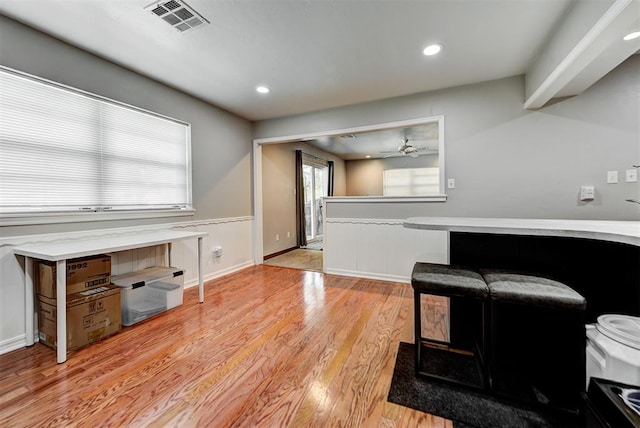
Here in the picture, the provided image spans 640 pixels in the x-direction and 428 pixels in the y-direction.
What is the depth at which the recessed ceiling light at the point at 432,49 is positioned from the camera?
2.40 meters

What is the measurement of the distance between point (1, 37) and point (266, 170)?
3.39 meters

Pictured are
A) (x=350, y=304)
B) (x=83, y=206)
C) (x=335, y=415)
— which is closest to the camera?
(x=335, y=415)

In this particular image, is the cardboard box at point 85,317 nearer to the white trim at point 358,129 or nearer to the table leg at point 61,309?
the table leg at point 61,309

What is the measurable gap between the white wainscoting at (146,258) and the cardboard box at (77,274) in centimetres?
16

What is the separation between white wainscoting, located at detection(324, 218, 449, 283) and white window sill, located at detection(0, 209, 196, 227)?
2.14 meters

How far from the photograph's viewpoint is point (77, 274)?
1.97m

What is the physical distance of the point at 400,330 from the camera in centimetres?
222

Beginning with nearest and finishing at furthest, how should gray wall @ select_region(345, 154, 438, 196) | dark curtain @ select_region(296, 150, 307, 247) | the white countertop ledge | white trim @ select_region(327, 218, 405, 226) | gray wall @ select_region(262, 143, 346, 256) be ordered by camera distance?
1. the white countertop ledge
2. white trim @ select_region(327, 218, 405, 226)
3. gray wall @ select_region(262, 143, 346, 256)
4. dark curtain @ select_region(296, 150, 307, 247)
5. gray wall @ select_region(345, 154, 438, 196)

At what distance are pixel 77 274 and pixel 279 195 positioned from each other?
12.2 feet

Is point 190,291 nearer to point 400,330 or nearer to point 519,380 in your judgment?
point 400,330

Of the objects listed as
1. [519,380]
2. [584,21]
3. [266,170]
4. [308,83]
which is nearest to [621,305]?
[519,380]

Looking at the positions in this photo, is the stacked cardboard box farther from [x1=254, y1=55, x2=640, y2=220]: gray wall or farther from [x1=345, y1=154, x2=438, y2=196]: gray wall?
[x1=345, y1=154, x2=438, y2=196]: gray wall

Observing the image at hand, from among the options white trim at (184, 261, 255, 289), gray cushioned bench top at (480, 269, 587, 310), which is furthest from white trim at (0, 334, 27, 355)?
gray cushioned bench top at (480, 269, 587, 310)

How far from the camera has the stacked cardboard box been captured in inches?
76.0
